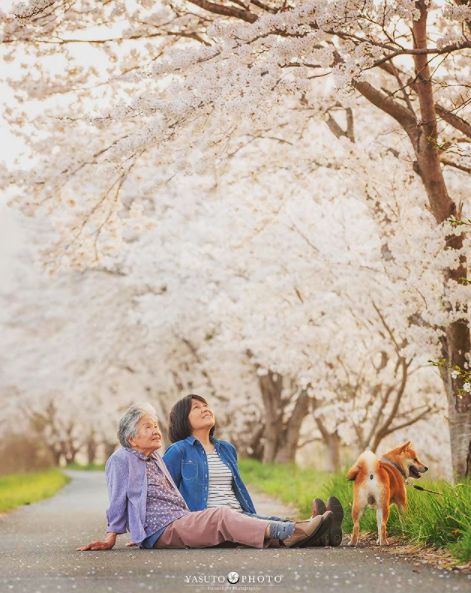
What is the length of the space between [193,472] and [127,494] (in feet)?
2.19

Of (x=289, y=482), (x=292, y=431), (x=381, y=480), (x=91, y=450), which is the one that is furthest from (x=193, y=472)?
(x=91, y=450)

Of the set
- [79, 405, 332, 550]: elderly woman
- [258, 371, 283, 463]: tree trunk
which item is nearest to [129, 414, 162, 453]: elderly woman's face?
[79, 405, 332, 550]: elderly woman

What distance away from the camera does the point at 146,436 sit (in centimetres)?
743

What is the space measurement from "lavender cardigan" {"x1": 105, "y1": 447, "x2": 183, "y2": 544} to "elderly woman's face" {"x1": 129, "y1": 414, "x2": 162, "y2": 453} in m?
0.09

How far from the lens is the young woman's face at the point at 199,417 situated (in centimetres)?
791

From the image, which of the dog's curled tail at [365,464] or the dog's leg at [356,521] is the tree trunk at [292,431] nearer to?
the dog's leg at [356,521]

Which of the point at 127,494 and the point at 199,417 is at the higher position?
the point at 199,417

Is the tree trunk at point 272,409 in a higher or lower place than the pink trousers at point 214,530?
higher

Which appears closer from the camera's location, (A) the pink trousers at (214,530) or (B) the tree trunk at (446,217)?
(A) the pink trousers at (214,530)

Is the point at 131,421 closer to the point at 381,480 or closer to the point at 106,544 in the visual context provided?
the point at 106,544

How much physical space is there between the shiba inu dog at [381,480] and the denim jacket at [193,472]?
3.95 feet

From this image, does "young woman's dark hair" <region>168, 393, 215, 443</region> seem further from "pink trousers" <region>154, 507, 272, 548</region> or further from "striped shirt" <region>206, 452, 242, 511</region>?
"pink trousers" <region>154, 507, 272, 548</region>

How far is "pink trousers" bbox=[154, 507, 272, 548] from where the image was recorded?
6.82 m

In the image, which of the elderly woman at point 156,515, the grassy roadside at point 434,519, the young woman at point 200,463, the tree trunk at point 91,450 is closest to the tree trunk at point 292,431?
the grassy roadside at point 434,519
